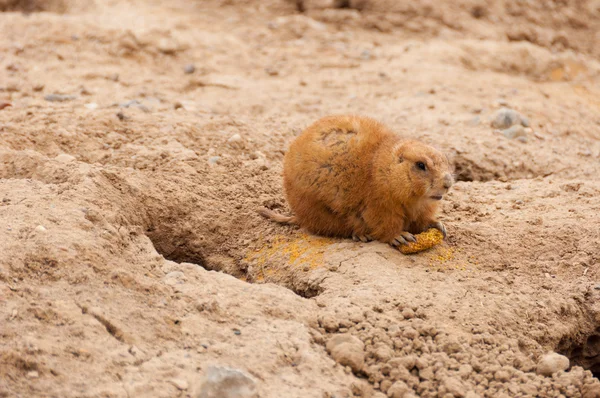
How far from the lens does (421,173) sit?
4.62 meters

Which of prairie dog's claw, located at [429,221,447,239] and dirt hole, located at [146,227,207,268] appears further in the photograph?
dirt hole, located at [146,227,207,268]

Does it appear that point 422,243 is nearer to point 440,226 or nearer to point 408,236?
point 408,236

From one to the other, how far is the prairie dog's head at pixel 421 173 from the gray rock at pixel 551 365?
1.24m

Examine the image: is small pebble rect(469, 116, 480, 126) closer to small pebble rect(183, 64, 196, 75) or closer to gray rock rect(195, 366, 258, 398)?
small pebble rect(183, 64, 196, 75)

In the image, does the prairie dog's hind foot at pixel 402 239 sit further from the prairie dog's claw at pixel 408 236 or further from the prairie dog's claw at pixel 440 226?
the prairie dog's claw at pixel 440 226

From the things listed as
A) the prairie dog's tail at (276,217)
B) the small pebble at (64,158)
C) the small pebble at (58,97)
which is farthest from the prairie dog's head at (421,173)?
the small pebble at (58,97)

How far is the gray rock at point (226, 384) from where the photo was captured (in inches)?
125

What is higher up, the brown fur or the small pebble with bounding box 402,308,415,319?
the brown fur

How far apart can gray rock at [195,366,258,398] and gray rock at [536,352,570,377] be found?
152cm

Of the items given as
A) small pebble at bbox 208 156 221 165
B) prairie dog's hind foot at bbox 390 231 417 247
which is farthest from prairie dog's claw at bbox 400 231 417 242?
small pebble at bbox 208 156 221 165

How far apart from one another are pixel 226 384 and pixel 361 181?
77.3 inches

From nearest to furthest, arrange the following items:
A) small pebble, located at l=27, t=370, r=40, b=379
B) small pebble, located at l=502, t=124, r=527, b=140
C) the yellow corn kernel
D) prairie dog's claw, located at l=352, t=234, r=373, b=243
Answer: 1. small pebble, located at l=27, t=370, r=40, b=379
2. the yellow corn kernel
3. prairie dog's claw, located at l=352, t=234, r=373, b=243
4. small pebble, located at l=502, t=124, r=527, b=140

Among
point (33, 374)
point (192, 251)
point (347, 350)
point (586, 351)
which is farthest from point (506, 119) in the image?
point (33, 374)

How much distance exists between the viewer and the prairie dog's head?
181 inches
